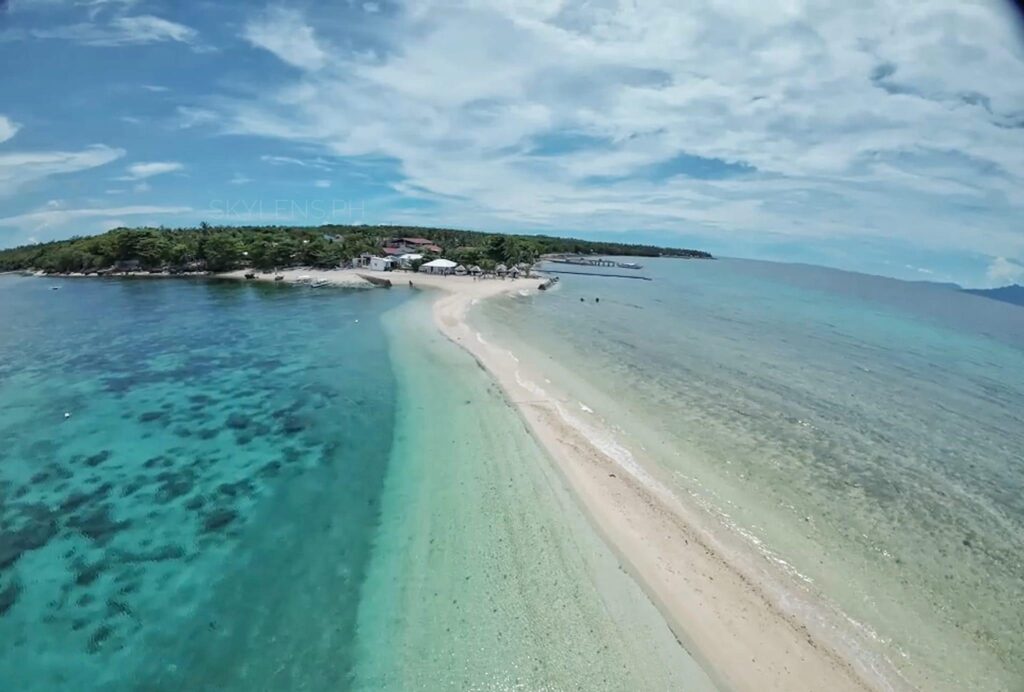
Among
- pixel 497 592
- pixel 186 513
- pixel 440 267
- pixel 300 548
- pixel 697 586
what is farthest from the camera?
pixel 440 267

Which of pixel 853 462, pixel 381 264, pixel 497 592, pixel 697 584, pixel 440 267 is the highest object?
pixel 381 264

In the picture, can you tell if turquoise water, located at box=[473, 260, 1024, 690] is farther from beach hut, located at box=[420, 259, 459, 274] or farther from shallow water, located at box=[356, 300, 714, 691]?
beach hut, located at box=[420, 259, 459, 274]

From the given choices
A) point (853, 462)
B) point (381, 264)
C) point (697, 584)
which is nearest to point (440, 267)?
point (381, 264)

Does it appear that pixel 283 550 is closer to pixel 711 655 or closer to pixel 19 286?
pixel 711 655

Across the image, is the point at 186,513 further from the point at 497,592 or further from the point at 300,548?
the point at 497,592

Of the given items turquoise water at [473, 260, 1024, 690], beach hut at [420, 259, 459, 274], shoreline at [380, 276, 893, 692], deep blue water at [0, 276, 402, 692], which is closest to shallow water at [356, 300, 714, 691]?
shoreline at [380, 276, 893, 692]

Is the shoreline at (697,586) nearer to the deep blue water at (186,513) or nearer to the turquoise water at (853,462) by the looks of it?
the turquoise water at (853,462)
